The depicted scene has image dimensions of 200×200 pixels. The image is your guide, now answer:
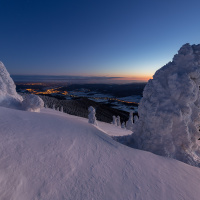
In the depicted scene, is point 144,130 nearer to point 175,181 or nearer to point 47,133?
point 175,181

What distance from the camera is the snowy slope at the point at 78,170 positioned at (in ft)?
9.27

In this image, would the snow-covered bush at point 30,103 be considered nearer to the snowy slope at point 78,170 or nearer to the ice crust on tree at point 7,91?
the ice crust on tree at point 7,91

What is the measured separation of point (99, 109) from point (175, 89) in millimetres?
93779

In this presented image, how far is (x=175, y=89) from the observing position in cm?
629

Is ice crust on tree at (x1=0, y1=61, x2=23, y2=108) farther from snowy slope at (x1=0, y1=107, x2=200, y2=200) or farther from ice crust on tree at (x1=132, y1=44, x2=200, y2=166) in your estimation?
ice crust on tree at (x1=132, y1=44, x2=200, y2=166)

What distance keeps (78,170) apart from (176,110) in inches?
208

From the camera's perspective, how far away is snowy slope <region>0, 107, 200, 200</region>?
2.83 m

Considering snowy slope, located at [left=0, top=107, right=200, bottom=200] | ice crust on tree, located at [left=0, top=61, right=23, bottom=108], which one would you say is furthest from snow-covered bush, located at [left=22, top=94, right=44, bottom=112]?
snowy slope, located at [left=0, top=107, right=200, bottom=200]

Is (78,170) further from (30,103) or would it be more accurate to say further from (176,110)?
(30,103)

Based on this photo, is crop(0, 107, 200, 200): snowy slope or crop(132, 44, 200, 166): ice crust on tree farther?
crop(132, 44, 200, 166): ice crust on tree

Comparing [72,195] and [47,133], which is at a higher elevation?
[47,133]

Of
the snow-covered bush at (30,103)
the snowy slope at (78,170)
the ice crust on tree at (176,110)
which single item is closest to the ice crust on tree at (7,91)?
the snow-covered bush at (30,103)

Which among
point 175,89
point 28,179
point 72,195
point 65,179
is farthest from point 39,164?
point 175,89

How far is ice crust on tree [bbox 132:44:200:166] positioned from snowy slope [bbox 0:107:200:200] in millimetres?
1203
